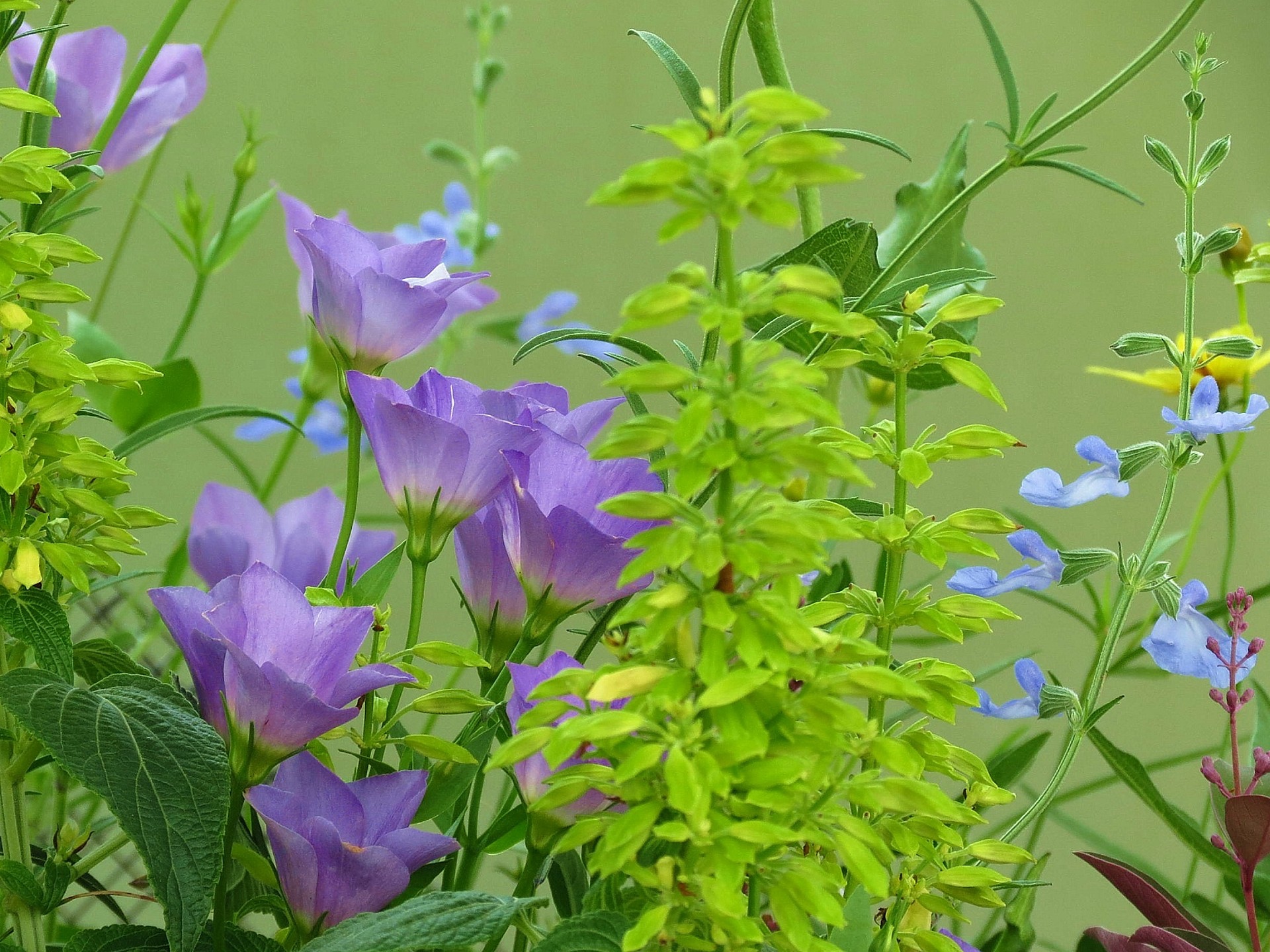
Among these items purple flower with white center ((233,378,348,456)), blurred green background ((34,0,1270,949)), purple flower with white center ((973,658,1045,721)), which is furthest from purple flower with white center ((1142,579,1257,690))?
blurred green background ((34,0,1270,949))

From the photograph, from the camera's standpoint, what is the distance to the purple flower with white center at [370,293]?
200 millimetres

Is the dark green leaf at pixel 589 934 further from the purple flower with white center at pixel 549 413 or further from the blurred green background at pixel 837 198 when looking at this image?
the blurred green background at pixel 837 198

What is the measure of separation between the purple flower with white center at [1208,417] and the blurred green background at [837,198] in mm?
701

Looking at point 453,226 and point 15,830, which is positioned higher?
point 453,226

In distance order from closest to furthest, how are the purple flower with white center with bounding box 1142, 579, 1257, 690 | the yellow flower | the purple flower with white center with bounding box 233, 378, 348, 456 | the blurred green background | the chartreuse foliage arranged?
1. the chartreuse foliage
2. the purple flower with white center with bounding box 1142, 579, 1257, 690
3. the yellow flower
4. the purple flower with white center with bounding box 233, 378, 348, 456
5. the blurred green background

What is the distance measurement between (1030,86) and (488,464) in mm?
1078

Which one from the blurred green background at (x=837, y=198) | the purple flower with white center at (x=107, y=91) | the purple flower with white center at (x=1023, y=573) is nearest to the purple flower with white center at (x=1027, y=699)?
the purple flower with white center at (x=1023, y=573)

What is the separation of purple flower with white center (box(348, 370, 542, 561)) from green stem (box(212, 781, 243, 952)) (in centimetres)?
5

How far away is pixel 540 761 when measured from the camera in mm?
174

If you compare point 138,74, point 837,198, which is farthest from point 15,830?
point 837,198

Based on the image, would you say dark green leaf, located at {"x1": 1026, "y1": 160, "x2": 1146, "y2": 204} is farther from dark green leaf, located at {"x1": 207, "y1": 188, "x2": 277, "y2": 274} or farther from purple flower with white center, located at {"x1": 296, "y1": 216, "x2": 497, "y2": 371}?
dark green leaf, located at {"x1": 207, "y1": 188, "x2": 277, "y2": 274}

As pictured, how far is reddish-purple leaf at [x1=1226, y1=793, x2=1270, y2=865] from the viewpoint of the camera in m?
0.20

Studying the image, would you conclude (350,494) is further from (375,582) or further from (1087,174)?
(1087,174)

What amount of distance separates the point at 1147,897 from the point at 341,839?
143 mm
